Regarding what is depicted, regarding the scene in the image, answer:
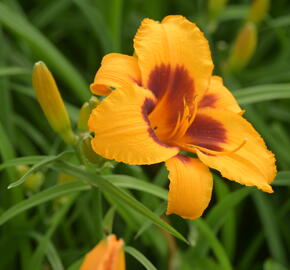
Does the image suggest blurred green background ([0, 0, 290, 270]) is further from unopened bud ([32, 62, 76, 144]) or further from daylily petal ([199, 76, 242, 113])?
daylily petal ([199, 76, 242, 113])

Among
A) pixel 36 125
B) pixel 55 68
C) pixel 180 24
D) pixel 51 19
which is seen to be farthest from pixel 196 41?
pixel 51 19

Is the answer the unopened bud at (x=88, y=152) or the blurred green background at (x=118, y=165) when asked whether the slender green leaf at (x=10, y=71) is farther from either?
the unopened bud at (x=88, y=152)

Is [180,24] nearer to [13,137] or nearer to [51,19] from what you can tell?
[13,137]

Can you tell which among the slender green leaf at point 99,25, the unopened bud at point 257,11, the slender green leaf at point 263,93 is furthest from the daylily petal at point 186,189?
the unopened bud at point 257,11

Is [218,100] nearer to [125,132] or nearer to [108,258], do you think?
[125,132]

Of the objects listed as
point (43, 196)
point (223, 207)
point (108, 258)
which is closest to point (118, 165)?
point (223, 207)

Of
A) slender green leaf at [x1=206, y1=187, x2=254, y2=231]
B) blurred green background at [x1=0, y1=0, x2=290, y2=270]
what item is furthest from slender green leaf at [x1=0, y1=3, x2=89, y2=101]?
slender green leaf at [x1=206, y1=187, x2=254, y2=231]
